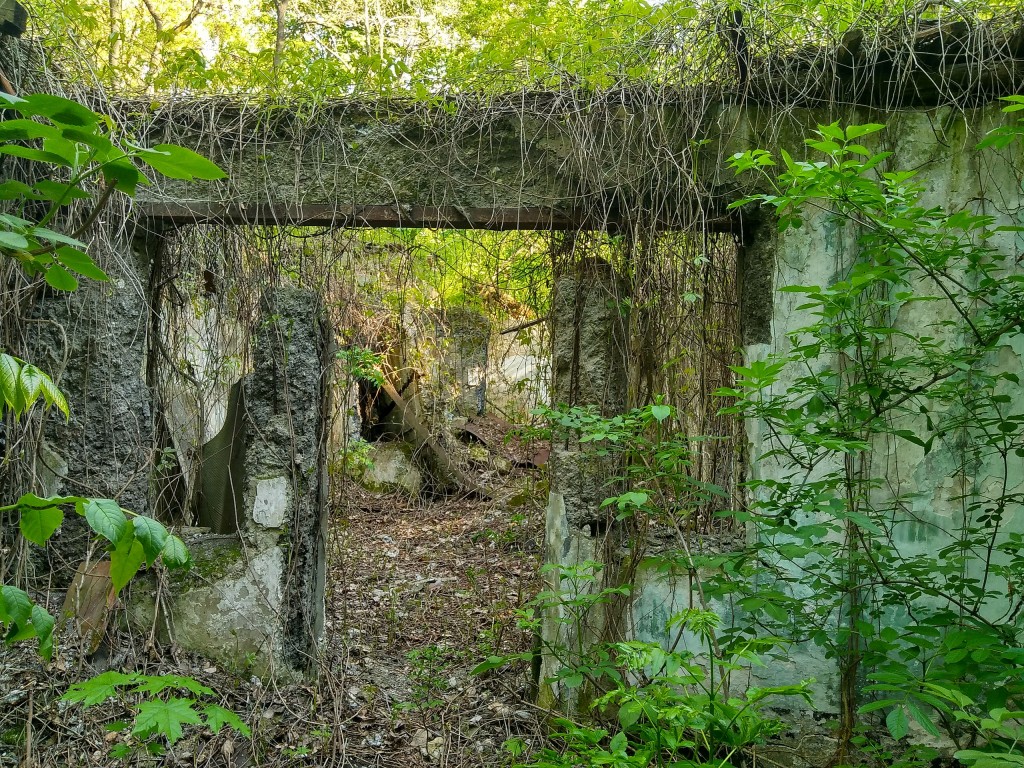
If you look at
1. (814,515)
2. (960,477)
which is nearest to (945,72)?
(960,477)

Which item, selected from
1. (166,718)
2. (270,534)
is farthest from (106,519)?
(270,534)

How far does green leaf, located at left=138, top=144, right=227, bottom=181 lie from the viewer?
1.11 meters

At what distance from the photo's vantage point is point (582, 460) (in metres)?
3.74

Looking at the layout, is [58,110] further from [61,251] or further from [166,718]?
[166,718]

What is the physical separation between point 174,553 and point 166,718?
1439mm

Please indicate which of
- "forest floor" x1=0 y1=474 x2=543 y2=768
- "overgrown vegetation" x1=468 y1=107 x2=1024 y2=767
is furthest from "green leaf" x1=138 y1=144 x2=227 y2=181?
"forest floor" x1=0 y1=474 x2=543 y2=768

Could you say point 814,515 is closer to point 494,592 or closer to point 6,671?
point 494,592

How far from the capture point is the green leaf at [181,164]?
1.11 metres

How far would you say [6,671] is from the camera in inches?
129

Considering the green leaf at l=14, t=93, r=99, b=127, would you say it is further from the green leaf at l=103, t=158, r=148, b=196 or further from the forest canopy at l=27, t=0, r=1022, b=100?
the forest canopy at l=27, t=0, r=1022, b=100

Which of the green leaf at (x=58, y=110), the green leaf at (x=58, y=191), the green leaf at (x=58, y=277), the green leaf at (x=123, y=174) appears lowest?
the green leaf at (x=58, y=277)

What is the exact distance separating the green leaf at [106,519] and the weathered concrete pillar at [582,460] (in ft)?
8.73

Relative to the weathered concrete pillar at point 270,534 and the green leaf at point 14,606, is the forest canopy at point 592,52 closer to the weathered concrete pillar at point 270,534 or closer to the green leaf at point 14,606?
the weathered concrete pillar at point 270,534

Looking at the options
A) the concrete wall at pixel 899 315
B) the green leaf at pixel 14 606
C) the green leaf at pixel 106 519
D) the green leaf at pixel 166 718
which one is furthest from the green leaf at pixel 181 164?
the concrete wall at pixel 899 315
